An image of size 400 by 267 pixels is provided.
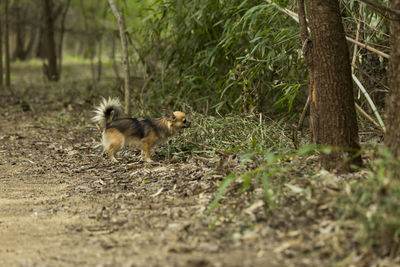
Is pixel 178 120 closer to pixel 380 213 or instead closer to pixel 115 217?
pixel 115 217

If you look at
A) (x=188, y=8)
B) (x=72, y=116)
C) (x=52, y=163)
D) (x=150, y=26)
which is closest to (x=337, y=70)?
(x=52, y=163)

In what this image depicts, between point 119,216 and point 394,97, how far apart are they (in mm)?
2210

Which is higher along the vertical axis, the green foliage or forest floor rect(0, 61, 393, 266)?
the green foliage

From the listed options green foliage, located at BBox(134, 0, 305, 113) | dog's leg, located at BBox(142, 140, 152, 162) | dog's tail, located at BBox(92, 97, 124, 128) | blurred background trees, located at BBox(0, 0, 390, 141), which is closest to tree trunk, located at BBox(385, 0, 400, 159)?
blurred background trees, located at BBox(0, 0, 390, 141)

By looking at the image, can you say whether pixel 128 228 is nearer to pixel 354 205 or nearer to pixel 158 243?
pixel 158 243

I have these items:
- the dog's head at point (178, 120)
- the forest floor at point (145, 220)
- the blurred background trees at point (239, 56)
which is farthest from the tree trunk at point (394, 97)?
the dog's head at point (178, 120)

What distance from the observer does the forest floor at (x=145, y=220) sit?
3211 mm

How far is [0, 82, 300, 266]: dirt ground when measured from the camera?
328 centimetres

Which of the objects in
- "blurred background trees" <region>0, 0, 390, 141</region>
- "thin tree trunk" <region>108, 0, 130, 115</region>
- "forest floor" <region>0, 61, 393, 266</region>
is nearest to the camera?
"forest floor" <region>0, 61, 393, 266</region>

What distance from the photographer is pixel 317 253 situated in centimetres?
311

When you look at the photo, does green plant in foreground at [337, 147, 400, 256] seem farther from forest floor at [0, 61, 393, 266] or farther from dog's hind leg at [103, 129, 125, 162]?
dog's hind leg at [103, 129, 125, 162]

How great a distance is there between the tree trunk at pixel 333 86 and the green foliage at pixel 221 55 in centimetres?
176

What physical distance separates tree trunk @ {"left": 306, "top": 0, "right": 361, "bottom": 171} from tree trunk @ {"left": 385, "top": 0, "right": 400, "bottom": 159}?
0.60 m

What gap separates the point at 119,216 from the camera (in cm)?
421
